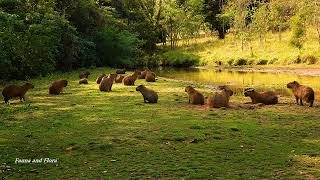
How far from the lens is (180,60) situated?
65.8 m

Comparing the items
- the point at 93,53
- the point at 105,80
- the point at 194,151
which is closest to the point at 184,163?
the point at 194,151

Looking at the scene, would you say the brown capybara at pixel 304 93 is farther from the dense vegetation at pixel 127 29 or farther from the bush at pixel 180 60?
the bush at pixel 180 60

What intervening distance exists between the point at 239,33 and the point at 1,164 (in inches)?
2346

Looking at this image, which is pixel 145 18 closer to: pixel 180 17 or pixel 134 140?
pixel 180 17

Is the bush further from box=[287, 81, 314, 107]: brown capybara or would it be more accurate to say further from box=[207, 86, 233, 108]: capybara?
box=[207, 86, 233, 108]: capybara

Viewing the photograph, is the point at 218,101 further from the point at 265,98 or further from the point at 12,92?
the point at 12,92

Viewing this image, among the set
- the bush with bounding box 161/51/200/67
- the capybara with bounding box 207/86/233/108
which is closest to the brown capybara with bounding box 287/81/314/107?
the capybara with bounding box 207/86/233/108

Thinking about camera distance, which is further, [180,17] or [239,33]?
[180,17]

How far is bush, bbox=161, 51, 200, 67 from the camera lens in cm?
6481

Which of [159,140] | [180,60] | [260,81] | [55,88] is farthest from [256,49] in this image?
[159,140]

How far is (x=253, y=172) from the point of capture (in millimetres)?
9008

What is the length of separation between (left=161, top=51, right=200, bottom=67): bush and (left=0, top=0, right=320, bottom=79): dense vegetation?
16 centimetres

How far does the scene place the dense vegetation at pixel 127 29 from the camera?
33.0m

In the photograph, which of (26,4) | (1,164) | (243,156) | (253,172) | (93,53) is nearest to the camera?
(253,172)
